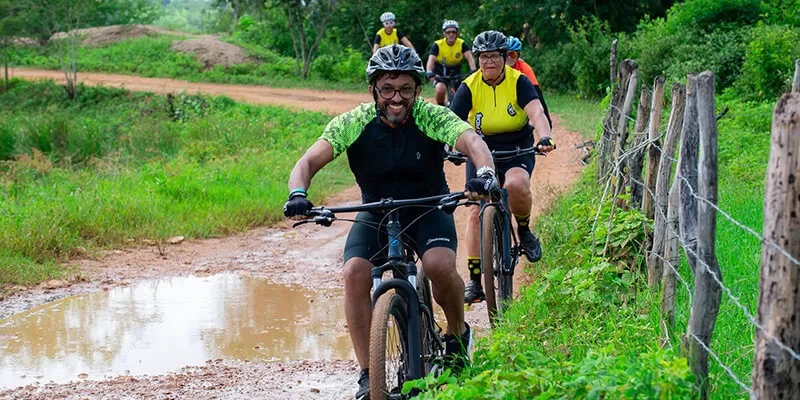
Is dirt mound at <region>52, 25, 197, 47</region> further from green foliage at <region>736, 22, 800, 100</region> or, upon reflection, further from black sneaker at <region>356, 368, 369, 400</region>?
black sneaker at <region>356, 368, 369, 400</region>

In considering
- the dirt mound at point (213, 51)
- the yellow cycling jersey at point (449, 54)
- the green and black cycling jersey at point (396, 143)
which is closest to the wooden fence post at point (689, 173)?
the green and black cycling jersey at point (396, 143)

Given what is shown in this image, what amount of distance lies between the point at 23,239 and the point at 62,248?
39 centimetres

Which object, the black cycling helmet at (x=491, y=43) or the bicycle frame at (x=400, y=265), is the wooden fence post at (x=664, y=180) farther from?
the black cycling helmet at (x=491, y=43)

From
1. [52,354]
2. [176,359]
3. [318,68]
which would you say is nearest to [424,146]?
[176,359]

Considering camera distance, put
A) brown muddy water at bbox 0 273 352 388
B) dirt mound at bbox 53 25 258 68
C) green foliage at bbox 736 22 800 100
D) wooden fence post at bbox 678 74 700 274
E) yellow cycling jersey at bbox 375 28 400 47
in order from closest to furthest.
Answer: wooden fence post at bbox 678 74 700 274 → brown muddy water at bbox 0 273 352 388 → green foliage at bbox 736 22 800 100 → yellow cycling jersey at bbox 375 28 400 47 → dirt mound at bbox 53 25 258 68

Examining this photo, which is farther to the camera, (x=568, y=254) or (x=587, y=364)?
(x=568, y=254)

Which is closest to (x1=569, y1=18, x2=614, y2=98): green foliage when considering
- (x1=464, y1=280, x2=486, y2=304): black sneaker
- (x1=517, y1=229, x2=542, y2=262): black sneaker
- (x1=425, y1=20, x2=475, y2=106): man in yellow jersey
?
(x1=425, y1=20, x2=475, y2=106): man in yellow jersey

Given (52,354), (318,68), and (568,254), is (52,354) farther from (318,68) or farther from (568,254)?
(318,68)

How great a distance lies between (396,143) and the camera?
5.27 metres

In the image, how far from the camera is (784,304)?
10.3 feet

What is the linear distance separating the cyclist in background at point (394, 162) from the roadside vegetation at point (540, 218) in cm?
60

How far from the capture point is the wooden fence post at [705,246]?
3826mm

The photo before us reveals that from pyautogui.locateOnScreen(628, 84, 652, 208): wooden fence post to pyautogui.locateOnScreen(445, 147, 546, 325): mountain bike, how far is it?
0.67 m

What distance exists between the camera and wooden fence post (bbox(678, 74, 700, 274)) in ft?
13.9
